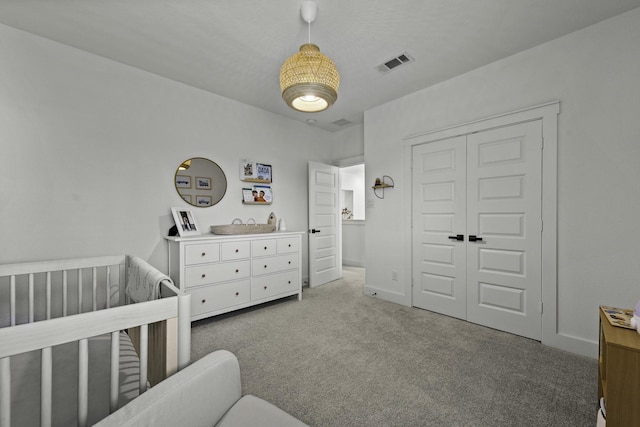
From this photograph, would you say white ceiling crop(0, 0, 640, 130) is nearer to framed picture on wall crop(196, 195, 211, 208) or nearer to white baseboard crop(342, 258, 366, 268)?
framed picture on wall crop(196, 195, 211, 208)

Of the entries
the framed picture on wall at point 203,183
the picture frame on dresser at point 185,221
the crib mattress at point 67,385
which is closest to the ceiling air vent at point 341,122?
the framed picture on wall at point 203,183

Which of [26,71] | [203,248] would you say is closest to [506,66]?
[203,248]

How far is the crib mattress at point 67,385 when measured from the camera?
0.97 metres

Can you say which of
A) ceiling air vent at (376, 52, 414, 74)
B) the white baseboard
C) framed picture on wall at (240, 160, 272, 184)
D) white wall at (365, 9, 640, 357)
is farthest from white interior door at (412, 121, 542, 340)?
the white baseboard

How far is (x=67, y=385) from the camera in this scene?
111cm

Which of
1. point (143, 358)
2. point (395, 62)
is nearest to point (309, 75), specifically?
point (395, 62)

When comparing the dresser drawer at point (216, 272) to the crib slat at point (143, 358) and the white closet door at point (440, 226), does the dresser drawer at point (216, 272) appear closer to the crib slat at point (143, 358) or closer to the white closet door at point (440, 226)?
the crib slat at point (143, 358)

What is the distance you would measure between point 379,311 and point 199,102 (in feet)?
11.0

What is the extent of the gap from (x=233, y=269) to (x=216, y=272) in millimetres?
197

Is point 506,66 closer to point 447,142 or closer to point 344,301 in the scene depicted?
point 447,142

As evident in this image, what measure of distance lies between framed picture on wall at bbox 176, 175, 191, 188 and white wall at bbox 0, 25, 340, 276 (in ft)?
0.27

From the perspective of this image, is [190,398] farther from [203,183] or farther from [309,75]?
[203,183]

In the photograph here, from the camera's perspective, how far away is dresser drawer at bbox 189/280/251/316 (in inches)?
107

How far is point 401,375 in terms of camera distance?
6.27ft
